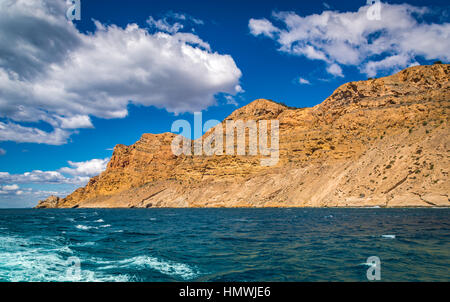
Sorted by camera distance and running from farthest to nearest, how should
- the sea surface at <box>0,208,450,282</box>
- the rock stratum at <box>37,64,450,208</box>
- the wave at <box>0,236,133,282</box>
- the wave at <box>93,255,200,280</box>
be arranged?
1. the rock stratum at <box>37,64,450,208</box>
2. the wave at <box>93,255,200,280</box>
3. the wave at <box>0,236,133,282</box>
4. the sea surface at <box>0,208,450,282</box>

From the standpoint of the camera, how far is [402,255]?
12406 millimetres

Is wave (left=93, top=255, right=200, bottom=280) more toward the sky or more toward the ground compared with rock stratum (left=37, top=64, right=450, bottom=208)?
more toward the ground

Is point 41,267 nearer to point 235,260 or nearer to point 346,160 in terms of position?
point 235,260

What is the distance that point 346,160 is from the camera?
8400 cm

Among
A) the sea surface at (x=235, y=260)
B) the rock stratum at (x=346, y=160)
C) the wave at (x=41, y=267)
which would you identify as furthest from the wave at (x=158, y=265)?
the rock stratum at (x=346, y=160)

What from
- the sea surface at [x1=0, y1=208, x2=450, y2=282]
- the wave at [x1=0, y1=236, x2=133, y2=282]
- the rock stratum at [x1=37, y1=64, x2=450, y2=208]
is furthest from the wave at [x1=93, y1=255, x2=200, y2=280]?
the rock stratum at [x1=37, y1=64, x2=450, y2=208]

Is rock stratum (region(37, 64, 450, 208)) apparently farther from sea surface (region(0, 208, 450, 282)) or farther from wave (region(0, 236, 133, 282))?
wave (region(0, 236, 133, 282))

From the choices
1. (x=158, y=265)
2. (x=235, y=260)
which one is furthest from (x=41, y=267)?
(x=235, y=260)

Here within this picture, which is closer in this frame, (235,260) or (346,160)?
(235,260)

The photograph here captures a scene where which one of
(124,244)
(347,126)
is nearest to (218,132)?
(347,126)

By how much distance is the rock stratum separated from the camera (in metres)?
62.3

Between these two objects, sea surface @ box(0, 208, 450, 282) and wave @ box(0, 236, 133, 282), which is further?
wave @ box(0, 236, 133, 282)
